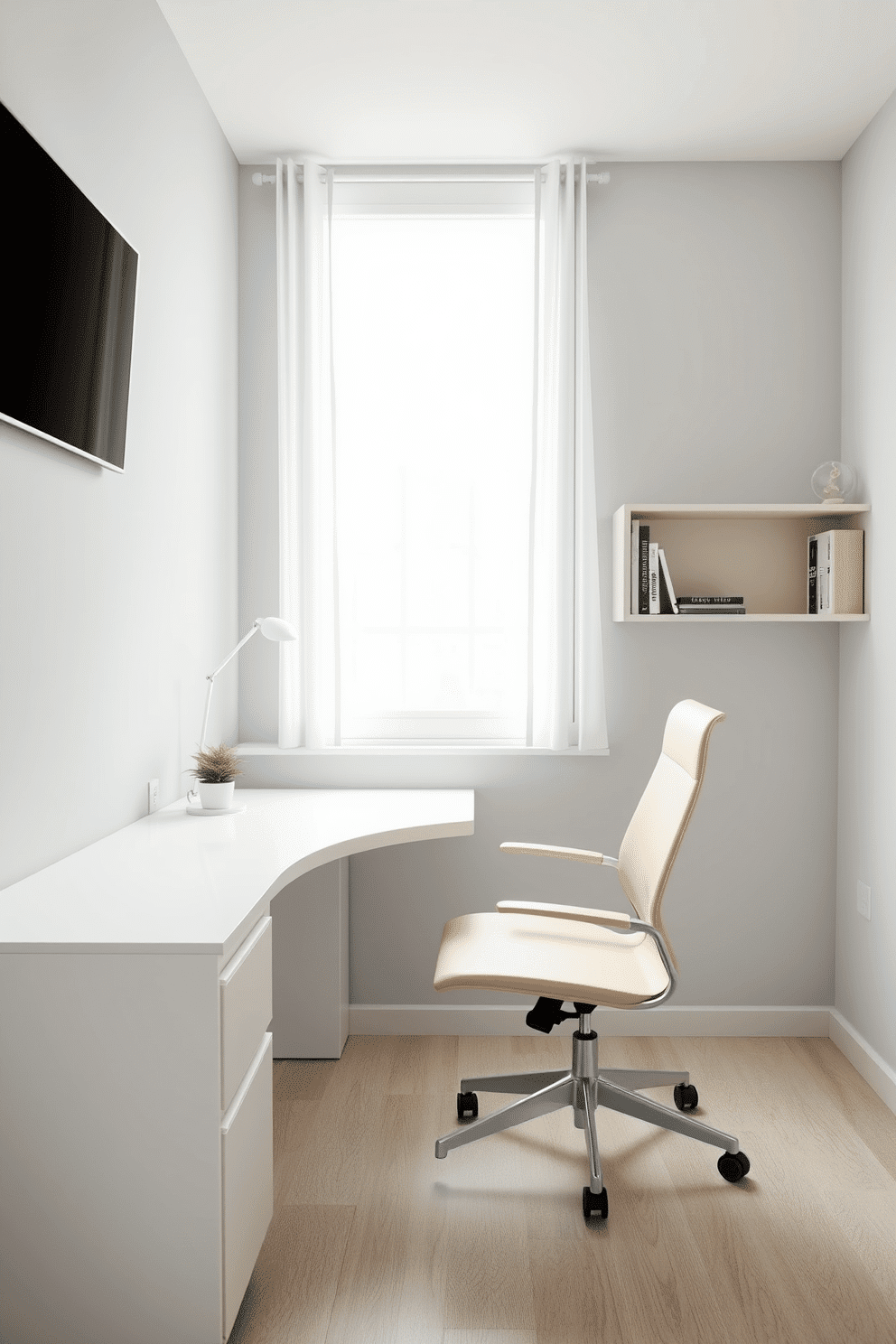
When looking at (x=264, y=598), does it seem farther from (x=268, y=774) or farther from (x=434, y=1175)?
(x=434, y=1175)

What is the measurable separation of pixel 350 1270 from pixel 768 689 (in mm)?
2074

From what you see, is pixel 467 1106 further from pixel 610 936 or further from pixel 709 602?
pixel 709 602

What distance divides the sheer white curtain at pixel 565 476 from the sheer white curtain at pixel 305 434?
664mm

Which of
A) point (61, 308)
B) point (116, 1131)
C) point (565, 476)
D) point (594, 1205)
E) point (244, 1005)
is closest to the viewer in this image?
point (116, 1131)

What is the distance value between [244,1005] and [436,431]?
2.14m

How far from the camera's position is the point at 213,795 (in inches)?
99.3

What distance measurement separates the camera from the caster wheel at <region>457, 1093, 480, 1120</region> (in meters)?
2.55

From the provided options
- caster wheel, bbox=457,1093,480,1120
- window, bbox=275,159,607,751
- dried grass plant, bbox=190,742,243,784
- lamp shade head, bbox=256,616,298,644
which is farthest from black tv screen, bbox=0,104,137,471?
caster wheel, bbox=457,1093,480,1120

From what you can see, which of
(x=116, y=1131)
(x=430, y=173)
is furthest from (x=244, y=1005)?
(x=430, y=173)

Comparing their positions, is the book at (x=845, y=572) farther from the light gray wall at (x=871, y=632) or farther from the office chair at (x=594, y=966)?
the office chair at (x=594, y=966)

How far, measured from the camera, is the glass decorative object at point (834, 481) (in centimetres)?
297

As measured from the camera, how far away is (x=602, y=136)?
3.01 meters

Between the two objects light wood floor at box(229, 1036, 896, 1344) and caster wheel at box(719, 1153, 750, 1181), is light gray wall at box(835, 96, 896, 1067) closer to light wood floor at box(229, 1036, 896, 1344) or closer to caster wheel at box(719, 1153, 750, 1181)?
light wood floor at box(229, 1036, 896, 1344)

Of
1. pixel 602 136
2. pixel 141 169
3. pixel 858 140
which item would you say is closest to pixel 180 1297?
pixel 141 169
